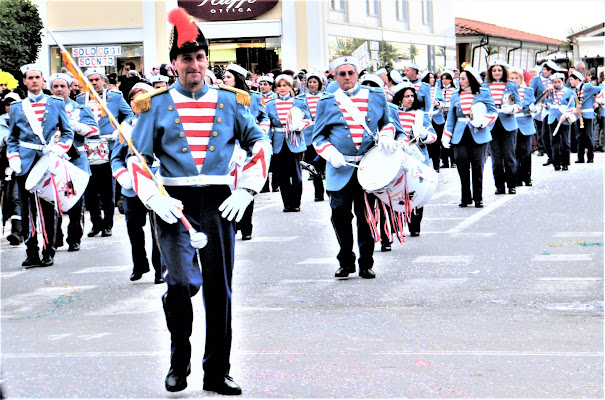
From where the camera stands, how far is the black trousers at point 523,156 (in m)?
18.5

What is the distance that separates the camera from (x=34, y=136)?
11352mm

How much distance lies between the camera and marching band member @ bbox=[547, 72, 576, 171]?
21812 millimetres

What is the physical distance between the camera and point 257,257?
11.2 metres

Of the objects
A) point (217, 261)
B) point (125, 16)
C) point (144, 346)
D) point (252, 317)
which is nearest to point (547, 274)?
point (252, 317)

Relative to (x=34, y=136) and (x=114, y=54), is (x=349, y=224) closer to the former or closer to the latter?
(x=34, y=136)

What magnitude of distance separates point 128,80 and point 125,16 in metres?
24.3

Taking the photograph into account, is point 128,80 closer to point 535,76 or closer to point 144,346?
point 144,346

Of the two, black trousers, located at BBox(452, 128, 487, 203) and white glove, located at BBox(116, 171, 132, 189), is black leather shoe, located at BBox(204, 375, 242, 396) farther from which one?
black trousers, located at BBox(452, 128, 487, 203)

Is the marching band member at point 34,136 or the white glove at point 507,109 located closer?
the marching band member at point 34,136

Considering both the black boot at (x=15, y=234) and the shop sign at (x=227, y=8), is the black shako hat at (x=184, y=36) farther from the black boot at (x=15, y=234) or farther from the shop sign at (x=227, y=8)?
the shop sign at (x=227, y=8)

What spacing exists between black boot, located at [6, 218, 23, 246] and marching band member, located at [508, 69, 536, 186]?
812 centimetres

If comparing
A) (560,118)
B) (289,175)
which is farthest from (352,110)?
(560,118)

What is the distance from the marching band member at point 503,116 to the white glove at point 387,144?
7.45m

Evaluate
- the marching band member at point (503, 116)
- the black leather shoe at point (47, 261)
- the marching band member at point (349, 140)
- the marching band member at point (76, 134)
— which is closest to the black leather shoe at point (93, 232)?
the marching band member at point (76, 134)
